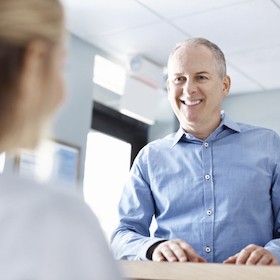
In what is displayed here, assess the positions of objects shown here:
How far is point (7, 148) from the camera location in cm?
55

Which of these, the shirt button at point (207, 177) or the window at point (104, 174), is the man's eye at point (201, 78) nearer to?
the shirt button at point (207, 177)

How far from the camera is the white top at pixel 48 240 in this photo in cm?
46

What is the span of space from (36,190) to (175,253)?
832 mm

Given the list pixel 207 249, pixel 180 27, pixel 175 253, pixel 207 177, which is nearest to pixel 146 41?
pixel 180 27

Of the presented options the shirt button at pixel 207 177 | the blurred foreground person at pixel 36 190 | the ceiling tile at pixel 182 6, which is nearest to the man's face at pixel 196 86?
A: the shirt button at pixel 207 177

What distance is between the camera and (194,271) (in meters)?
1.09

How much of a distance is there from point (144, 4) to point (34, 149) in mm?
2850

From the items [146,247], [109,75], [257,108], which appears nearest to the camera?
[146,247]

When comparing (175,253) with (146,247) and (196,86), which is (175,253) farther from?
(196,86)

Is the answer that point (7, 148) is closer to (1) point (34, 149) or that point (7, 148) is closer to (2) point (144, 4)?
(1) point (34, 149)

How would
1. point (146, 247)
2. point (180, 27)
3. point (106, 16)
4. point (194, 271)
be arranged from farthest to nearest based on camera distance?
point (180, 27) < point (106, 16) < point (146, 247) < point (194, 271)

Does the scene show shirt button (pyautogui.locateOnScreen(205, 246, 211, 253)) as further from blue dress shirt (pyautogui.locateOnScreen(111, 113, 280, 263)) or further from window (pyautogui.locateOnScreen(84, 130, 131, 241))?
window (pyautogui.locateOnScreen(84, 130, 131, 241))

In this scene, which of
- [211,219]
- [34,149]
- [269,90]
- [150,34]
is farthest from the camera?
[269,90]

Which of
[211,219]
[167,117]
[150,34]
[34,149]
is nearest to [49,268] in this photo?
[34,149]
